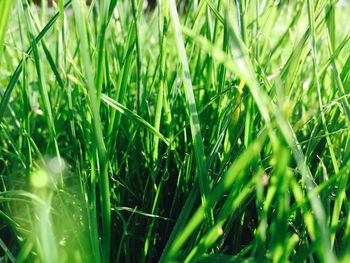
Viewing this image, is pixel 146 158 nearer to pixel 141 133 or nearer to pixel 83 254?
pixel 141 133

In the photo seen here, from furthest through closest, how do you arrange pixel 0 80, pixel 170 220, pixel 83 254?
pixel 0 80 → pixel 170 220 → pixel 83 254

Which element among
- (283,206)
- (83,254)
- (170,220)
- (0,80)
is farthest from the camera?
(0,80)

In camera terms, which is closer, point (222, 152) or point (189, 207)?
point (189, 207)

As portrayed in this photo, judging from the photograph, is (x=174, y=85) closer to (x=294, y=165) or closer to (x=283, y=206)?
(x=294, y=165)

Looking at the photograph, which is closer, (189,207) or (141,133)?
(189,207)

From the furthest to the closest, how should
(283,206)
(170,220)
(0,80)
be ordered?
(0,80), (170,220), (283,206)

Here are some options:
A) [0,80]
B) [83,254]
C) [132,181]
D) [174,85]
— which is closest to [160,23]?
[174,85]

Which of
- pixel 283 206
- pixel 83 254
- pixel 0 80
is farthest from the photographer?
pixel 0 80

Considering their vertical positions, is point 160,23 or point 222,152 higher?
point 160,23

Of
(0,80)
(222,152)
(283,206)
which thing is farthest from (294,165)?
(0,80)
